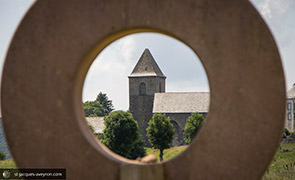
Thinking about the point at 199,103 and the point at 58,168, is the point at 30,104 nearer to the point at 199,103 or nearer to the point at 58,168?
the point at 58,168

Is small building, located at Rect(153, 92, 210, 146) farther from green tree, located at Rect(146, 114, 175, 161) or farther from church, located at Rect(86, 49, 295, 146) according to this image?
green tree, located at Rect(146, 114, 175, 161)

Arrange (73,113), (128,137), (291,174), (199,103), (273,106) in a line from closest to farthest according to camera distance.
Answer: (273,106) → (73,113) → (291,174) → (128,137) → (199,103)

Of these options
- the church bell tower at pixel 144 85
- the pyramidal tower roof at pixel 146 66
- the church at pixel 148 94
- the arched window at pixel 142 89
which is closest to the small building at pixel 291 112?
the church at pixel 148 94

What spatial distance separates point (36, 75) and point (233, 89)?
296cm

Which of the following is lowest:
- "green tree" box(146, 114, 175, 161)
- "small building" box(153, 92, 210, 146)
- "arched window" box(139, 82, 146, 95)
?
"green tree" box(146, 114, 175, 161)

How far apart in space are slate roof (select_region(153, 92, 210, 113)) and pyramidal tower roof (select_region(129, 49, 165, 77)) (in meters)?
4.99

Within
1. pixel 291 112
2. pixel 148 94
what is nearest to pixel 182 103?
pixel 148 94

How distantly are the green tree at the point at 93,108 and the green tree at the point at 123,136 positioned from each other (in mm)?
35742

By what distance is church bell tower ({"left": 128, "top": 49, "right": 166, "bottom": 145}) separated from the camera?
43375 millimetres

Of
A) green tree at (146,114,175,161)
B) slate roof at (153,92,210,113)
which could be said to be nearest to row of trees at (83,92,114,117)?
slate roof at (153,92,210,113)

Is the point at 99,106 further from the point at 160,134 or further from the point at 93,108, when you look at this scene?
the point at 160,134

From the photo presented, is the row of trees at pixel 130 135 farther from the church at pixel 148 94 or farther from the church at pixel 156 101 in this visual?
the church at pixel 148 94

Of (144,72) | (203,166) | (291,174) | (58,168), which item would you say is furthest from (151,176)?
(144,72)

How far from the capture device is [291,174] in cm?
1230
